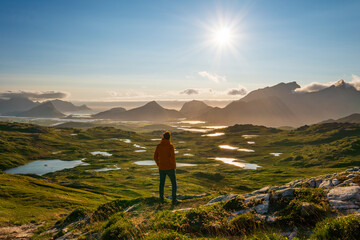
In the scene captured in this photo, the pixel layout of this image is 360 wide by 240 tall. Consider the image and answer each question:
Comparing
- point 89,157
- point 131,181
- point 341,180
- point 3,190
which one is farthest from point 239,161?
point 341,180

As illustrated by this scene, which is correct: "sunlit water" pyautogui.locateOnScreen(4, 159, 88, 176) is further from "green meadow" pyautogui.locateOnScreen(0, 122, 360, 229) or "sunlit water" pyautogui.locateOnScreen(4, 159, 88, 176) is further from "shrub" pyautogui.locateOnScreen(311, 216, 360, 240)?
"shrub" pyautogui.locateOnScreen(311, 216, 360, 240)

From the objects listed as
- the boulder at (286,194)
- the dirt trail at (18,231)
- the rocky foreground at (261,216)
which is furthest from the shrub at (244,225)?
the dirt trail at (18,231)

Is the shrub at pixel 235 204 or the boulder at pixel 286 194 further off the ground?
the boulder at pixel 286 194

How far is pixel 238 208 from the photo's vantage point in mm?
12727

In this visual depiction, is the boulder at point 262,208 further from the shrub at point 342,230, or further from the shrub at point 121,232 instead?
the shrub at point 121,232

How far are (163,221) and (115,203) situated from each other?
30.3 feet

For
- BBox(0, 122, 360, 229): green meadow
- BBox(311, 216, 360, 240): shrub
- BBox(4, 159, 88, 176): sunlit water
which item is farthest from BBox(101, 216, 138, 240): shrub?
BBox(4, 159, 88, 176): sunlit water

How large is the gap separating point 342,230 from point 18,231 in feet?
91.8

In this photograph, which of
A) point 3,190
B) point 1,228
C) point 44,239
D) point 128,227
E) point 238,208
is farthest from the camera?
point 3,190

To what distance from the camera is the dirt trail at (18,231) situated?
20.4 meters

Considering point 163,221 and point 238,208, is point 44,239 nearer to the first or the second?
point 163,221

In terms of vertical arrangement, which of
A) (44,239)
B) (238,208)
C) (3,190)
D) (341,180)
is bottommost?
(3,190)

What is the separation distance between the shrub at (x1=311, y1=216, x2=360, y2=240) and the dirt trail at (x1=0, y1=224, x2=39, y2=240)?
2391cm

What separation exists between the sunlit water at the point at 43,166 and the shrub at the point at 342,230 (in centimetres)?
15753
